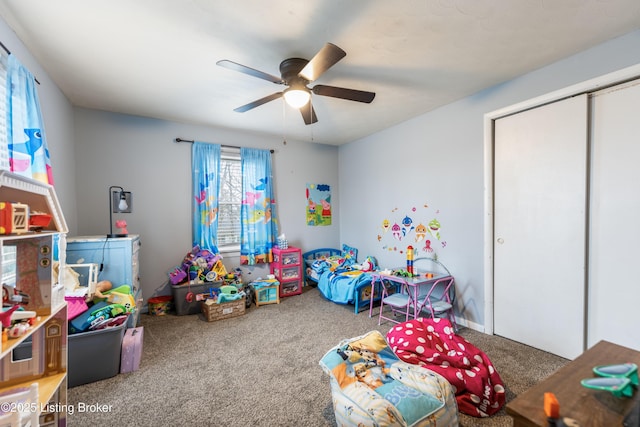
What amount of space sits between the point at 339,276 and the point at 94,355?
2.53 m

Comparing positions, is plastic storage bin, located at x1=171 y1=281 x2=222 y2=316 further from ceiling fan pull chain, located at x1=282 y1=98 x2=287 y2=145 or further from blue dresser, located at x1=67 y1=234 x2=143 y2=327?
ceiling fan pull chain, located at x1=282 y1=98 x2=287 y2=145

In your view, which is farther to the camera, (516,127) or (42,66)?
(516,127)

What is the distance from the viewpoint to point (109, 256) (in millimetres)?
2465

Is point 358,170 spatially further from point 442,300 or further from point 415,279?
point 442,300

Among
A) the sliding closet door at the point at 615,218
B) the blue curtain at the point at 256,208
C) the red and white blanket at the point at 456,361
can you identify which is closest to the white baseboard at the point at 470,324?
the sliding closet door at the point at 615,218

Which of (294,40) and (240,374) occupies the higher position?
(294,40)

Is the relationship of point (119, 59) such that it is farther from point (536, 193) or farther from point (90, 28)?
point (536, 193)

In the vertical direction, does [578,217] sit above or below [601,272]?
above

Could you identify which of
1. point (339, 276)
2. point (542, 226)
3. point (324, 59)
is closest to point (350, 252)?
point (339, 276)

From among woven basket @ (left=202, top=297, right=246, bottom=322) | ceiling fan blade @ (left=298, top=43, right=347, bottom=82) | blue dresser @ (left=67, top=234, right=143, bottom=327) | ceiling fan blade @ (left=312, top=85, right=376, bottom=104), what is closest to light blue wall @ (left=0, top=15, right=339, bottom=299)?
blue dresser @ (left=67, top=234, right=143, bottom=327)

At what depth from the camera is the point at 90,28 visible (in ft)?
5.73

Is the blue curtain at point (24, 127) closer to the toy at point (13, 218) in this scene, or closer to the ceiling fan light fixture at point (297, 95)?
the toy at point (13, 218)

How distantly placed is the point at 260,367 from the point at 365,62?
264 centimetres

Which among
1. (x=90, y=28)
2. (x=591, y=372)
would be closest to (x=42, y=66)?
(x=90, y=28)
